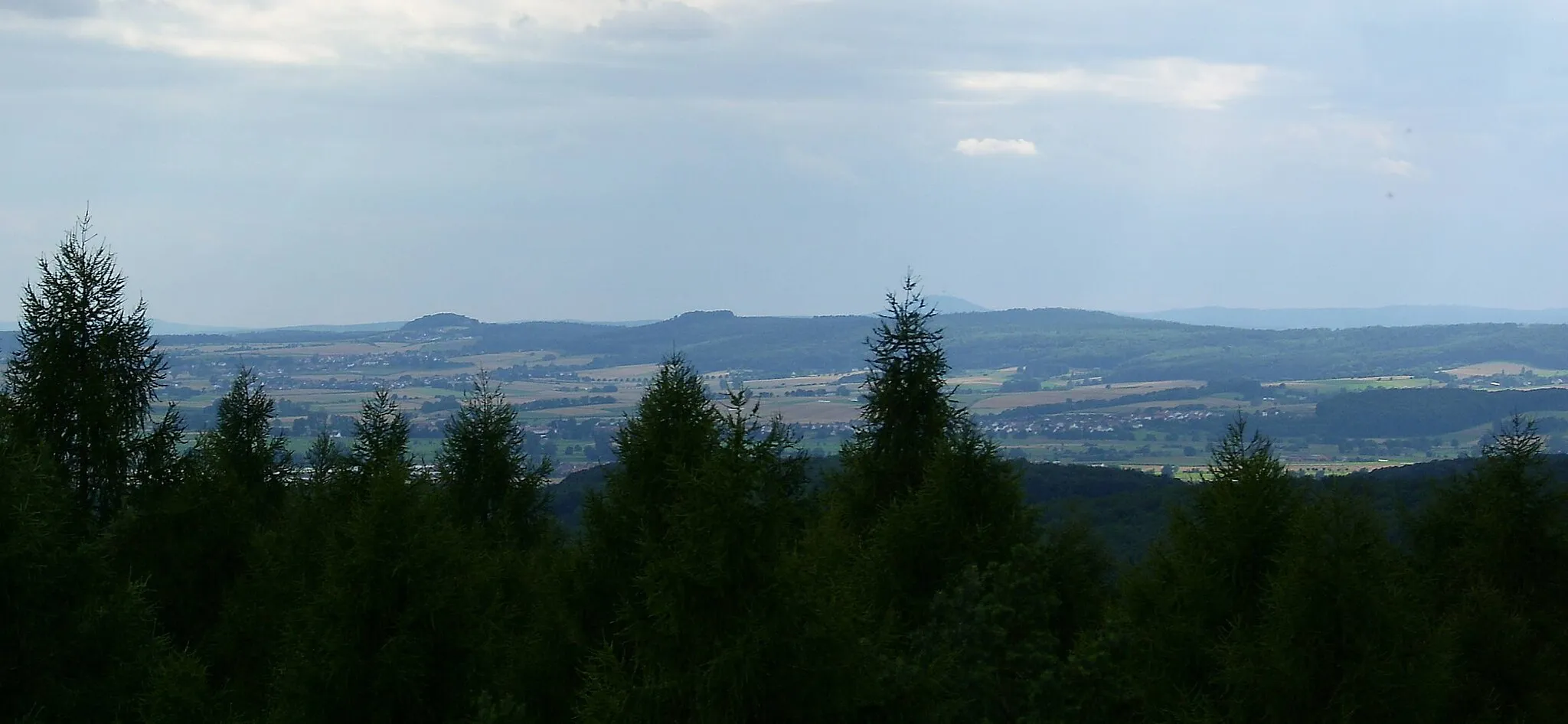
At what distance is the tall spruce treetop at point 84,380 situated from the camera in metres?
23.1

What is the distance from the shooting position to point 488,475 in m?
36.6

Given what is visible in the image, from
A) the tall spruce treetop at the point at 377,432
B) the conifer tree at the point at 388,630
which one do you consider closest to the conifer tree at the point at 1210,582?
the conifer tree at the point at 388,630

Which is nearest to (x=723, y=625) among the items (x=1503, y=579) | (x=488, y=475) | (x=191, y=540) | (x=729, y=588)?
(x=729, y=588)

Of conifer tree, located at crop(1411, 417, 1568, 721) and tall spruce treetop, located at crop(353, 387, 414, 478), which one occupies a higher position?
tall spruce treetop, located at crop(353, 387, 414, 478)

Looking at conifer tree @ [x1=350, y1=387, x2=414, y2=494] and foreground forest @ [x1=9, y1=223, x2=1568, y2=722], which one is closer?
foreground forest @ [x1=9, y1=223, x2=1568, y2=722]

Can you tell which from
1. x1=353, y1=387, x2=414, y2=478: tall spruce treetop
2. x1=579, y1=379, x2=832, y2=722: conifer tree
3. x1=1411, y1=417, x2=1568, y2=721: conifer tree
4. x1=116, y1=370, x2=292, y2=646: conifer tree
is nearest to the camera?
x1=579, y1=379, x2=832, y2=722: conifer tree

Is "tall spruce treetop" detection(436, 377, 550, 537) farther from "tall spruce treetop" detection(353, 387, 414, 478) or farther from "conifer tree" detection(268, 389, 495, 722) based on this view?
"conifer tree" detection(268, 389, 495, 722)

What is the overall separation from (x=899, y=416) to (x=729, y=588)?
580 inches

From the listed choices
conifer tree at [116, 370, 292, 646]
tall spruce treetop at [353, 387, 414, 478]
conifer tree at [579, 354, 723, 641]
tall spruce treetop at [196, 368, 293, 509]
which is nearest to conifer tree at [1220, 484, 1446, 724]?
conifer tree at [579, 354, 723, 641]

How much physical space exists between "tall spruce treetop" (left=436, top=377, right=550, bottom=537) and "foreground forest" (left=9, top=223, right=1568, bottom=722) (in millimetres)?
6420

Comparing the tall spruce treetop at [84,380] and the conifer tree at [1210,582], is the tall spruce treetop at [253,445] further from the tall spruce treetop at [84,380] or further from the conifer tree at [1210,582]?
the conifer tree at [1210,582]

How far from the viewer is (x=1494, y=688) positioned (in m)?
23.7

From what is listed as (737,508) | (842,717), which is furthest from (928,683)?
(737,508)

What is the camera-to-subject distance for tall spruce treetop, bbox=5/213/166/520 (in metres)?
23.1
